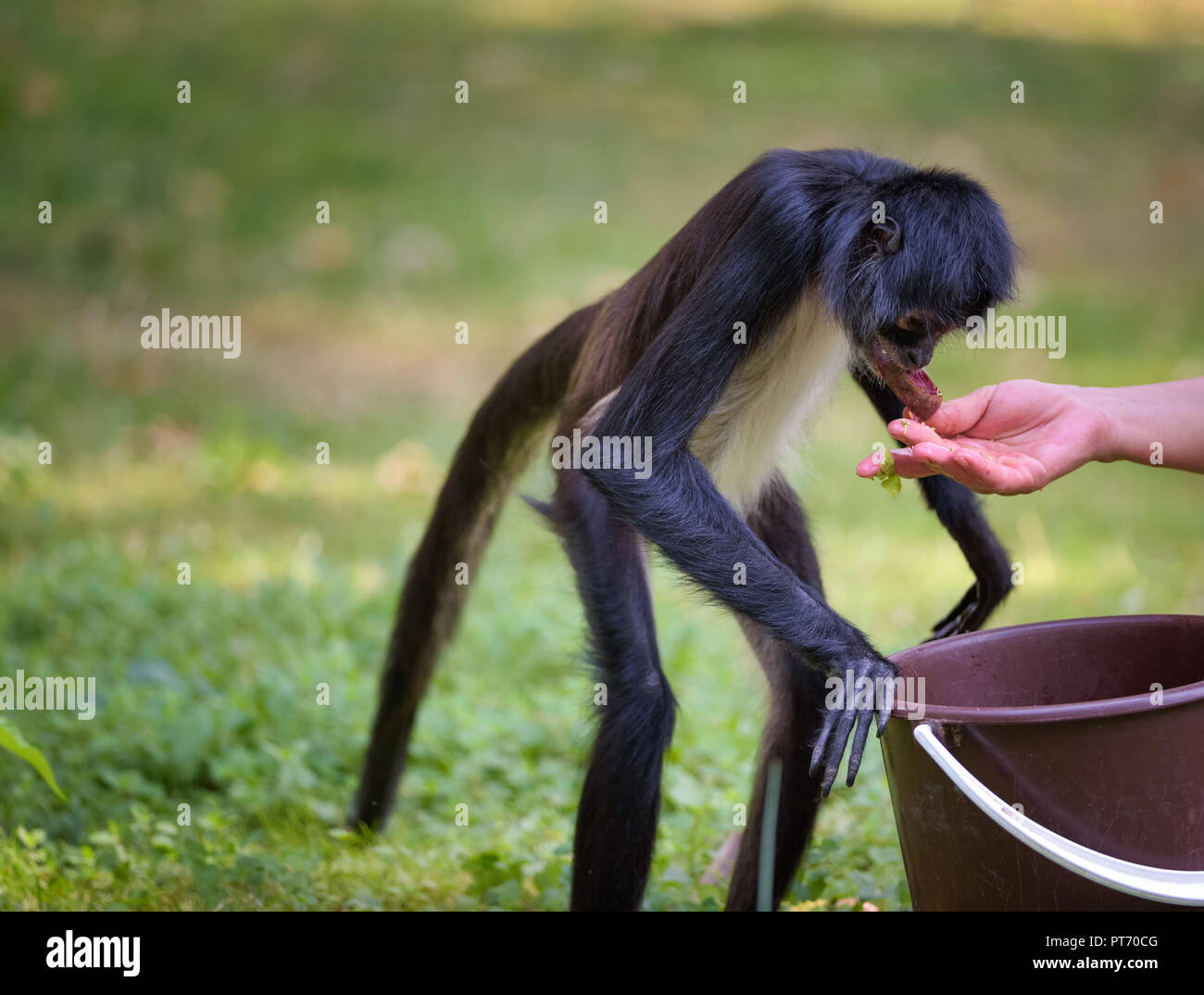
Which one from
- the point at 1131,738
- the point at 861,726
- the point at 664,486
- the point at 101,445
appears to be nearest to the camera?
the point at 1131,738

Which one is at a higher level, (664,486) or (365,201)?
(365,201)

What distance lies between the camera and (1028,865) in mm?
3031

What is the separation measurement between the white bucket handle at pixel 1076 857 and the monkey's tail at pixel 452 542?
234 centimetres

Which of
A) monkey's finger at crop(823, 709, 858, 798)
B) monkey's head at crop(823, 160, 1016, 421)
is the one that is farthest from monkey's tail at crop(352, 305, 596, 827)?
monkey's finger at crop(823, 709, 858, 798)

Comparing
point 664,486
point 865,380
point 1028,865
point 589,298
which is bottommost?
point 1028,865

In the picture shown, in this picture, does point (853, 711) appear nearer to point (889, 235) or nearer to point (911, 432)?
point (911, 432)

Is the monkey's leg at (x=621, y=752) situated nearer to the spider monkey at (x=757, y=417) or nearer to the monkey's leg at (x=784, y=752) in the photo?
the spider monkey at (x=757, y=417)

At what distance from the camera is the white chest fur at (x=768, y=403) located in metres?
4.28

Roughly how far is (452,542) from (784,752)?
59.8 inches

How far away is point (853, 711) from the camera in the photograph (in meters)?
3.32

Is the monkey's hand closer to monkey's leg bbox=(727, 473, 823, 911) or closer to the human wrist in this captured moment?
monkey's leg bbox=(727, 473, 823, 911)

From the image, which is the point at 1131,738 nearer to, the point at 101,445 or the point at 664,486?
the point at 664,486
